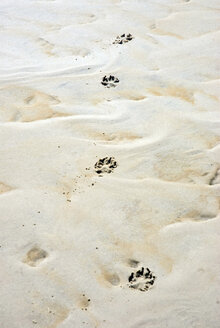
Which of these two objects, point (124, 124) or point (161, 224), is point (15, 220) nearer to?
point (161, 224)

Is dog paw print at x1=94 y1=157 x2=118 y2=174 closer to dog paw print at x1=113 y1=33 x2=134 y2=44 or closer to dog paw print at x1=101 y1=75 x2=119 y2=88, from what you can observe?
dog paw print at x1=101 y1=75 x2=119 y2=88

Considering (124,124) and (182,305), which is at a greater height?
(124,124)

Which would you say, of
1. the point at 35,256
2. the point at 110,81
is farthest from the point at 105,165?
the point at 110,81

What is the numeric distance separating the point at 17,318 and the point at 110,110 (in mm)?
1691

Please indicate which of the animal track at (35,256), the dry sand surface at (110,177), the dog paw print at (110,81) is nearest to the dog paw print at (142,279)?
the dry sand surface at (110,177)

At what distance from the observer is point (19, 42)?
13.8 ft

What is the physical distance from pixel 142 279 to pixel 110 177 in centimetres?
71

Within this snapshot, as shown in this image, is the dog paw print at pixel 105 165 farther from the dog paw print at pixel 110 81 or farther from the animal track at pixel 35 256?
the dog paw print at pixel 110 81

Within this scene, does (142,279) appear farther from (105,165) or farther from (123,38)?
(123,38)

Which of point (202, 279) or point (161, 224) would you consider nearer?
point (202, 279)

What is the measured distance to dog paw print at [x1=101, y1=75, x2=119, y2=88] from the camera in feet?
11.5

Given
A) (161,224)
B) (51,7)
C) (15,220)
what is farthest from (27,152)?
(51,7)

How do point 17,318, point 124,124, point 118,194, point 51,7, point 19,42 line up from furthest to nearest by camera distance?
point 51,7 → point 19,42 → point 124,124 → point 118,194 → point 17,318

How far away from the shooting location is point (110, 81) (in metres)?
3.56
